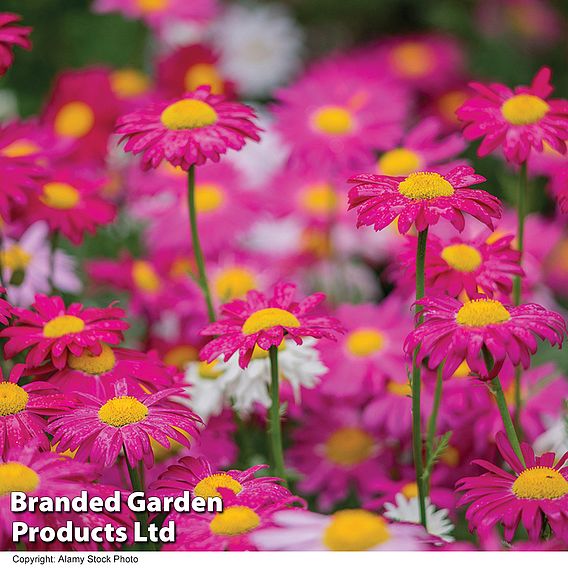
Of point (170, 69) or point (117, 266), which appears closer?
point (117, 266)

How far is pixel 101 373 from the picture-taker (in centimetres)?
78

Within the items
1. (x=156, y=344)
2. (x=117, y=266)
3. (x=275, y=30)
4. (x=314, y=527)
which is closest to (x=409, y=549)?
(x=314, y=527)

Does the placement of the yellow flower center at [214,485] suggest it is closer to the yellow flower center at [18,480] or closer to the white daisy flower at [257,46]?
the yellow flower center at [18,480]

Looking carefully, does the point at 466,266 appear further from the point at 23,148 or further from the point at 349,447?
the point at 23,148

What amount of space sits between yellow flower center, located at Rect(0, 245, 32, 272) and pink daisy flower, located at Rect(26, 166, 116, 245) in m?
0.09

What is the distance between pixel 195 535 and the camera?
641mm

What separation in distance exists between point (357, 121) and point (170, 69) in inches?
13.4

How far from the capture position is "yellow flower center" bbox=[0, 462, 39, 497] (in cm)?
64

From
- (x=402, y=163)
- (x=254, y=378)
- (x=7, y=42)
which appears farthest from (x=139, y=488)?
(x=402, y=163)

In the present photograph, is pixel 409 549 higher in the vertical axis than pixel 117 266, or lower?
lower

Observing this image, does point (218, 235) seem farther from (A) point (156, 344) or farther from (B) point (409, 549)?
(B) point (409, 549)

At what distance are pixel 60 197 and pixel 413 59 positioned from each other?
1.08 meters

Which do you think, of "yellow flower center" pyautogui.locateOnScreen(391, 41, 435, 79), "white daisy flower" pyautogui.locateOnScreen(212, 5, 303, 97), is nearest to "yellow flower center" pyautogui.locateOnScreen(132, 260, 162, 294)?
"yellow flower center" pyautogui.locateOnScreen(391, 41, 435, 79)

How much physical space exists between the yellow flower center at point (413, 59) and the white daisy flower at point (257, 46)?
31 cm
